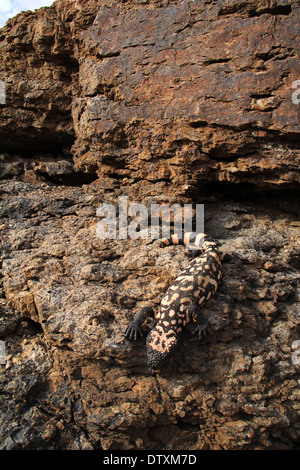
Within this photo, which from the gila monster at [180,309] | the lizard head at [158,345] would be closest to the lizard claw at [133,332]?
the gila monster at [180,309]

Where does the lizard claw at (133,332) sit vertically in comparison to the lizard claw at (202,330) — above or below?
above

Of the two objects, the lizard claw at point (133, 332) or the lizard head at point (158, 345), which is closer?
the lizard head at point (158, 345)

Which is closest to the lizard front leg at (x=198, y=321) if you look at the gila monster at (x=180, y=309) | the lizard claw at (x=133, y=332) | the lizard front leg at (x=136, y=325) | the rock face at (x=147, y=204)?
the gila monster at (x=180, y=309)

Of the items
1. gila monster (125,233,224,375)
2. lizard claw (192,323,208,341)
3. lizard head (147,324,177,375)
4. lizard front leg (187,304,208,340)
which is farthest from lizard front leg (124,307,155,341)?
lizard claw (192,323,208,341)

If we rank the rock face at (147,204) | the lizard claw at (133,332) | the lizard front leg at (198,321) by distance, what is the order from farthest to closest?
1. the lizard front leg at (198,321)
2. the lizard claw at (133,332)
3. the rock face at (147,204)

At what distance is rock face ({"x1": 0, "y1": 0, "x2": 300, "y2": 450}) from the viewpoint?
3133mm

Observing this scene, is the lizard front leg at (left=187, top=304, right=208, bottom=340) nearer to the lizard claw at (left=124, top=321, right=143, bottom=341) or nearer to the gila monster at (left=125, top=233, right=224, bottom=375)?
the gila monster at (left=125, top=233, right=224, bottom=375)

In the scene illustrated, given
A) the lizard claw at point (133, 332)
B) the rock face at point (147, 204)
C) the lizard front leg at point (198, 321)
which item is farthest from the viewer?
the lizard front leg at point (198, 321)

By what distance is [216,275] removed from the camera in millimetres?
3764

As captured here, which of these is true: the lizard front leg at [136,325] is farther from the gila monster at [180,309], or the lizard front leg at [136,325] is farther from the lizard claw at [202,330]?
the lizard claw at [202,330]

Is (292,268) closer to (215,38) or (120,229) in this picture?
(120,229)

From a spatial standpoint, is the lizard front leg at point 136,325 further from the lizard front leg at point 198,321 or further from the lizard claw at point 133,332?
the lizard front leg at point 198,321

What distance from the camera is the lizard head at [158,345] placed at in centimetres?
314
